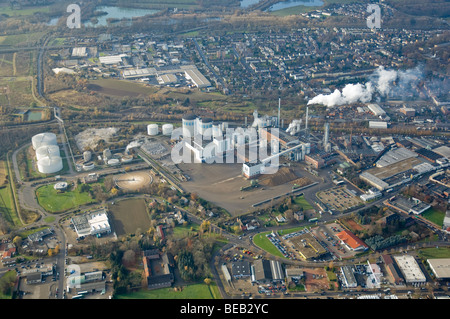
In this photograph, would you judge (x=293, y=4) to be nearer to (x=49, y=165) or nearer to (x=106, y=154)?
(x=106, y=154)

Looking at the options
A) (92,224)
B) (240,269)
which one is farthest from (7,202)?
(240,269)

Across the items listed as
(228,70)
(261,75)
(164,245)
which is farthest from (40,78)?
(164,245)

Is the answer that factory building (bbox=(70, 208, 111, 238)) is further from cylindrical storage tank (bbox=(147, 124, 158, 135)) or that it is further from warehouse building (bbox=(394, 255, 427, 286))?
warehouse building (bbox=(394, 255, 427, 286))

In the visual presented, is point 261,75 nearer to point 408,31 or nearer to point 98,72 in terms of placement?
point 98,72

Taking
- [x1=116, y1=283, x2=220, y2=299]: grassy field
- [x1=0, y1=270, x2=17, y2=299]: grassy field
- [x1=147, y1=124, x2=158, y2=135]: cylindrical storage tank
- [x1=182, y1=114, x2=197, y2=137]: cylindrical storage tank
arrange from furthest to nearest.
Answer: [x1=147, y1=124, x2=158, y2=135]: cylindrical storage tank → [x1=182, y1=114, x2=197, y2=137]: cylindrical storage tank → [x1=116, y1=283, x2=220, y2=299]: grassy field → [x1=0, y1=270, x2=17, y2=299]: grassy field

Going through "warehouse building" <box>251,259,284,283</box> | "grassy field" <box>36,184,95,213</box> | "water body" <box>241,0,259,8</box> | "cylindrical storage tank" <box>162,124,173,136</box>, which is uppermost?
"water body" <box>241,0,259,8</box>

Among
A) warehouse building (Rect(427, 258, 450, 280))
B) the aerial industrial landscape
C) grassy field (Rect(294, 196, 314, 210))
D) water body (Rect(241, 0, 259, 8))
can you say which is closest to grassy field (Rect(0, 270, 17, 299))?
the aerial industrial landscape

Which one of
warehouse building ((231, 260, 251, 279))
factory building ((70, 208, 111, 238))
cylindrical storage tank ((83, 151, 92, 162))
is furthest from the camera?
cylindrical storage tank ((83, 151, 92, 162))
